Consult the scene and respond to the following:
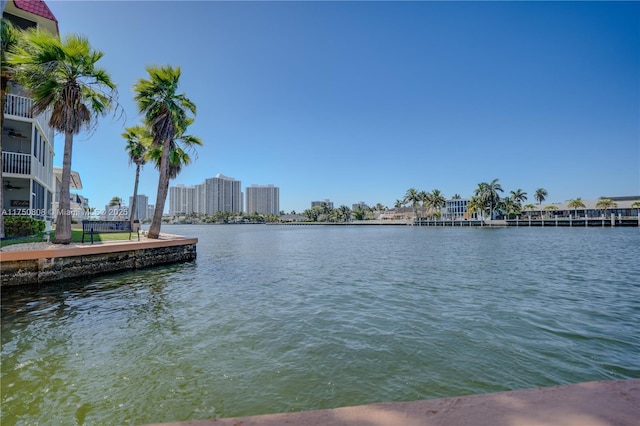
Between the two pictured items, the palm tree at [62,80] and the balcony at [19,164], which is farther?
the balcony at [19,164]

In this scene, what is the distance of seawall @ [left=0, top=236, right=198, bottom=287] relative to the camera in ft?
34.4

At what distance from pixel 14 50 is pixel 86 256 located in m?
9.39

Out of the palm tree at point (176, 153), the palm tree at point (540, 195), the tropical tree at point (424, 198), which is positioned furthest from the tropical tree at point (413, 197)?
the palm tree at point (176, 153)

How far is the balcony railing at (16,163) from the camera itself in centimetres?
1750

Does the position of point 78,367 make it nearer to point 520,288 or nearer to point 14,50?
point 520,288

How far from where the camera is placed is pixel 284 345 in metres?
6.05

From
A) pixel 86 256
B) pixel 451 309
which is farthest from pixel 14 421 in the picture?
pixel 86 256

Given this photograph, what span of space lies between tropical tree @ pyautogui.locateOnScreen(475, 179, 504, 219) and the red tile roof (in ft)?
358

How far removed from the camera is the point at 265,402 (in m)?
4.06

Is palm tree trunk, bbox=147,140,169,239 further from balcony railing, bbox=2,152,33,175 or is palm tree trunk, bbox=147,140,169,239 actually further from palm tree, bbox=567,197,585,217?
palm tree, bbox=567,197,585,217

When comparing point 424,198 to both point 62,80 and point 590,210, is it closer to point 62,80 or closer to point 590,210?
point 590,210

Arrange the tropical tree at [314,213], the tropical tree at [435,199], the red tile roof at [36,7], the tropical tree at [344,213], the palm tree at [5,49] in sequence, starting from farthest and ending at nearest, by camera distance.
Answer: the tropical tree at [314,213], the tropical tree at [344,213], the tropical tree at [435,199], the red tile roof at [36,7], the palm tree at [5,49]

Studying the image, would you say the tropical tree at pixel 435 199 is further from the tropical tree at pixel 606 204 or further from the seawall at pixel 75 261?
the seawall at pixel 75 261

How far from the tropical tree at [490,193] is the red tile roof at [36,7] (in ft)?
358
